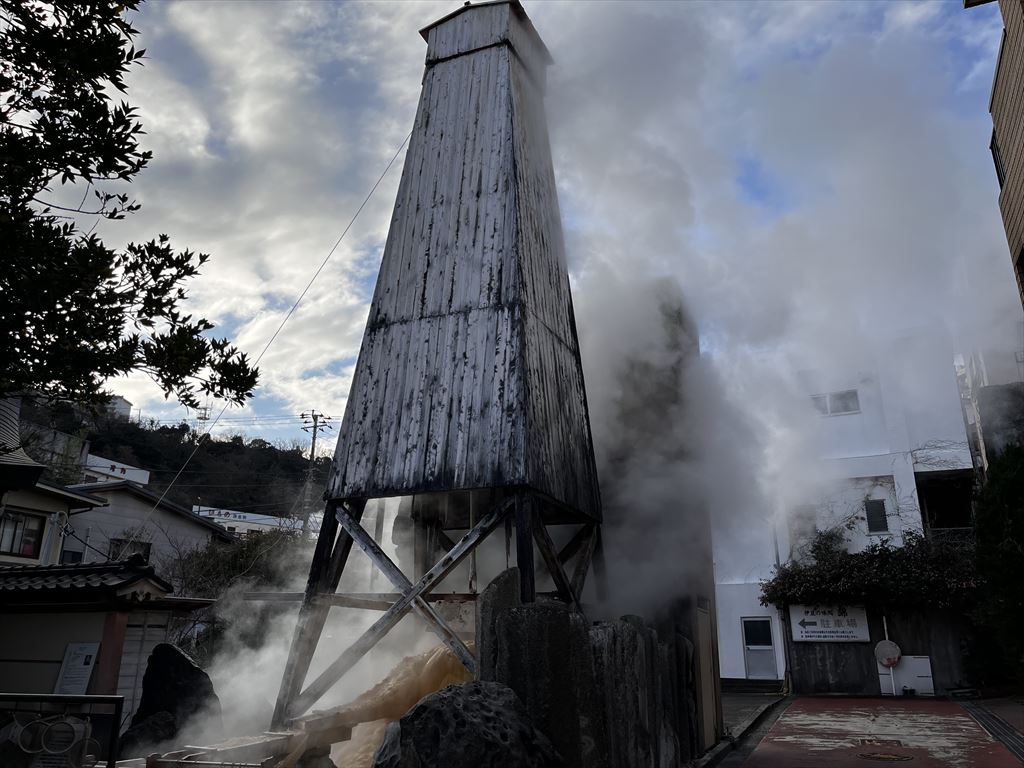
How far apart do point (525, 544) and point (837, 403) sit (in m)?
19.3

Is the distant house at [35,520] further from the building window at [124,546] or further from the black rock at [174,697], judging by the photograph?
the black rock at [174,697]

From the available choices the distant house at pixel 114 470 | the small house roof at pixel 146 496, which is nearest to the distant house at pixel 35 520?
the small house roof at pixel 146 496

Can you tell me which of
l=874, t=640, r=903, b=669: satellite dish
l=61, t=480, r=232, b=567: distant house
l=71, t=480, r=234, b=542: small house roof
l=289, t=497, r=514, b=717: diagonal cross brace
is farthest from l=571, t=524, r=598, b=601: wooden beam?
l=874, t=640, r=903, b=669: satellite dish

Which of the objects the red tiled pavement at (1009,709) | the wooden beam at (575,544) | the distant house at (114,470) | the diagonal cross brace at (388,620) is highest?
the distant house at (114,470)

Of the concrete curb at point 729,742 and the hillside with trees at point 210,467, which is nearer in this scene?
the concrete curb at point 729,742

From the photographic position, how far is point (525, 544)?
23.9 ft

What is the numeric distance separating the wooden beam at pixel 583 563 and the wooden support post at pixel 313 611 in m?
2.65

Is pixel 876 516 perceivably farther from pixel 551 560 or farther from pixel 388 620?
pixel 388 620

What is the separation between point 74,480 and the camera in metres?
25.4

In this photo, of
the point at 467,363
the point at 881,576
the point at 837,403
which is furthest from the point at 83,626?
the point at 837,403

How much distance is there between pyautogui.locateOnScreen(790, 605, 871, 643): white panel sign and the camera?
2117 centimetres

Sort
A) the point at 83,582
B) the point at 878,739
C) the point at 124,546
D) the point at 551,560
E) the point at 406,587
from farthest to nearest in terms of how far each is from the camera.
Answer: the point at 124,546
the point at 878,739
the point at 83,582
the point at 551,560
the point at 406,587

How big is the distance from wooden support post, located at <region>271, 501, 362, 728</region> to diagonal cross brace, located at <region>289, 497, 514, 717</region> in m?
0.15

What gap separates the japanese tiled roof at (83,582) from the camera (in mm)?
9297
